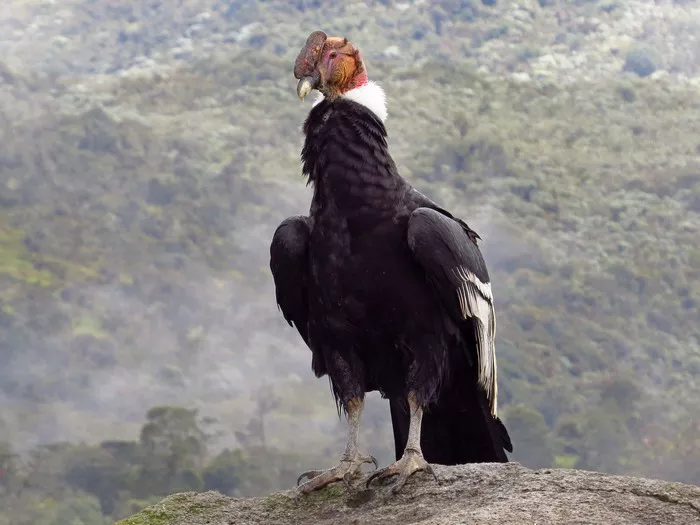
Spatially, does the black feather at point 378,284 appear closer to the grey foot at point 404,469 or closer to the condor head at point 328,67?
the condor head at point 328,67

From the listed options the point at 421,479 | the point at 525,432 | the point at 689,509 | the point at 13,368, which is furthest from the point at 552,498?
the point at 13,368

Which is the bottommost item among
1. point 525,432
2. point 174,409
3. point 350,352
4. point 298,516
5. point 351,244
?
point 298,516

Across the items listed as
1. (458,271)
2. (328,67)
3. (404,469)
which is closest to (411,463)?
(404,469)

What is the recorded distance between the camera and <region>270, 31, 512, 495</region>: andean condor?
7.48 m

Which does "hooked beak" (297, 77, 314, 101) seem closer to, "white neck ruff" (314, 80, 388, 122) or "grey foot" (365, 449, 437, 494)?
"white neck ruff" (314, 80, 388, 122)

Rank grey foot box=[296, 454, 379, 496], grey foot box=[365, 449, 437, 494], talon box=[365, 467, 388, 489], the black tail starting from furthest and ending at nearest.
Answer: the black tail → grey foot box=[296, 454, 379, 496] → talon box=[365, 467, 388, 489] → grey foot box=[365, 449, 437, 494]

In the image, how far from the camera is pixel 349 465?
298 inches

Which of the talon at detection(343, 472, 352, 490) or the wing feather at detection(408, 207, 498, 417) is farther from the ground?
the wing feather at detection(408, 207, 498, 417)

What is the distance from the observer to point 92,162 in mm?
62781

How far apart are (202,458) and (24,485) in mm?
7800

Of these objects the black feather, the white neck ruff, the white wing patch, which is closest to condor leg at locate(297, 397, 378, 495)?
the black feather

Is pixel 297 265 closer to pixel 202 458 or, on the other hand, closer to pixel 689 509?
pixel 689 509

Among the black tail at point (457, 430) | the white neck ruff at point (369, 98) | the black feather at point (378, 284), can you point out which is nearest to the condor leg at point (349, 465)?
the black feather at point (378, 284)

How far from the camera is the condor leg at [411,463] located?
7.08 meters
